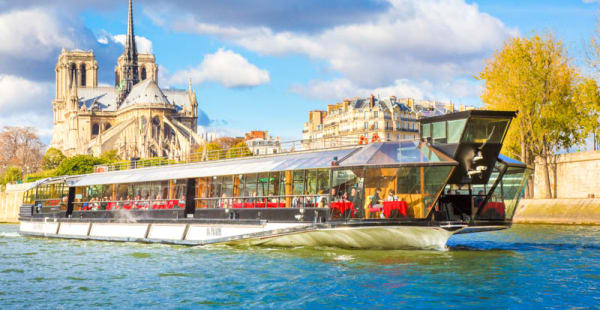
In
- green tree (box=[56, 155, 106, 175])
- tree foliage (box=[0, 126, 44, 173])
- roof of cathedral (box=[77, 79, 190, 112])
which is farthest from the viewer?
roof of cathedral (box=[77, 79, 190, 112])

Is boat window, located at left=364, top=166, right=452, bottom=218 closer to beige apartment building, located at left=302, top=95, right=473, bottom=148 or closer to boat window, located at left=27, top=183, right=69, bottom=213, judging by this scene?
boat window, located at left=27, top=183, right=69, bottom=213

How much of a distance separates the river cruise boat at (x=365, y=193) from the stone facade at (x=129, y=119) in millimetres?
Result: 114632

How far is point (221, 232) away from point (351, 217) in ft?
22.1

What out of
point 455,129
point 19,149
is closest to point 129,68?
point 19,149

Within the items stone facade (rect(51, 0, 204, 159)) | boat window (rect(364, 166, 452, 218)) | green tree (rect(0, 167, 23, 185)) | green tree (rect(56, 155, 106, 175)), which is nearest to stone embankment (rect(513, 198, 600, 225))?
boat window (rect(364, 166, 452, 218))

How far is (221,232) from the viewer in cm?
2805

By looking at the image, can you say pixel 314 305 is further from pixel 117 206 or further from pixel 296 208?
pixel 117 206

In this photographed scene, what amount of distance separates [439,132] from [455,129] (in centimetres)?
64

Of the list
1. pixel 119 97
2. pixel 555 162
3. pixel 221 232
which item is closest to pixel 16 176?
pixel 119 97

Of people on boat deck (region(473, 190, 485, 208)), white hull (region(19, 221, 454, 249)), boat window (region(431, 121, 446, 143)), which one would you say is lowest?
white hull (region(19, 221, 454, 249))

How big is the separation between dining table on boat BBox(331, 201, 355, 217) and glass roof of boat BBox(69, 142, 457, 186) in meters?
1.29

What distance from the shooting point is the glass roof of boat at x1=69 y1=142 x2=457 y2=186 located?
898 inches

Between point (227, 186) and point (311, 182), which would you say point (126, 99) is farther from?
point (311, 182)

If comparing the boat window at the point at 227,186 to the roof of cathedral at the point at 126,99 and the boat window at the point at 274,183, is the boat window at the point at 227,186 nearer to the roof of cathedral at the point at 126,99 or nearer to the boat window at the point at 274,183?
the boat window at the point at 274,183
